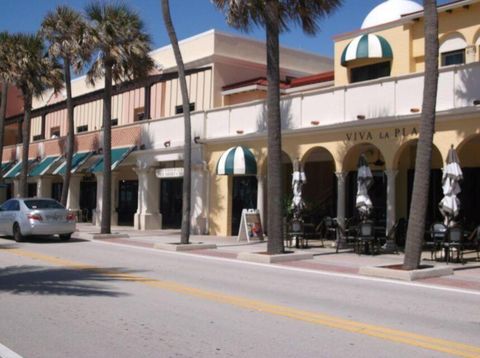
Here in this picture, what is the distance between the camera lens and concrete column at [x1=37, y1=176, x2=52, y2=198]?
3847 centimetres

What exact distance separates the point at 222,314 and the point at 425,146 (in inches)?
274

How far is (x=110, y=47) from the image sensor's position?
2430cm

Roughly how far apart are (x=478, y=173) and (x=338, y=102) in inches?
209

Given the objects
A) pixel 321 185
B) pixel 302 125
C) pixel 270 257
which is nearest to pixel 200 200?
pixel 321 185

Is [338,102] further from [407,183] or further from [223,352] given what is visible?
[223,352]

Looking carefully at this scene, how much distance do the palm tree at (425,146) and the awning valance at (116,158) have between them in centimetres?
1906

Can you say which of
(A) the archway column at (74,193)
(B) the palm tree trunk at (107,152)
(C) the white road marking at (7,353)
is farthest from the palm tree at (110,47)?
(C) the white road marking at (7,353)

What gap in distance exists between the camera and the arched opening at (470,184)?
2109 cm

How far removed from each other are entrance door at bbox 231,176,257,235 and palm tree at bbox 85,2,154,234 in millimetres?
5252

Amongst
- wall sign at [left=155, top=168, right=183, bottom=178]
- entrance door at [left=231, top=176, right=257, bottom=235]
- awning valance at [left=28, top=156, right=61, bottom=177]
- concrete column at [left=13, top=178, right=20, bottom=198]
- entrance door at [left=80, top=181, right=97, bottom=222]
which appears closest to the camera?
entrance door at [left=231, top=176, right=257, bottom=235]

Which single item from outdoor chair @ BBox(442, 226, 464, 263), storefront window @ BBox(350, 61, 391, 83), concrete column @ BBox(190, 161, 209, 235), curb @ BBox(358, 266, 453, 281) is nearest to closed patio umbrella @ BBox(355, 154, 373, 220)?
outdoor chair @ BBox(442, 226, 464, 263)

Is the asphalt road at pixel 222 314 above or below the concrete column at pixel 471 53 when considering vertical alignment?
below

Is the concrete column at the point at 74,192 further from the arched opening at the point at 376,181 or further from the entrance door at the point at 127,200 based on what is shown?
the arched opening at the point at 376,181

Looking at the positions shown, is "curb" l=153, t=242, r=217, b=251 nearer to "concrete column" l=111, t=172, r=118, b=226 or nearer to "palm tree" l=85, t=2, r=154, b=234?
"palm tree" l=85, t=2, r=154, b=234
